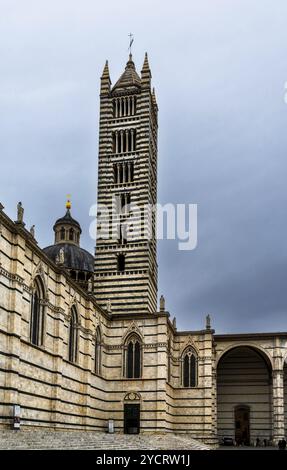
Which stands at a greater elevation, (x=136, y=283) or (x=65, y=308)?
(x=136, y=283)

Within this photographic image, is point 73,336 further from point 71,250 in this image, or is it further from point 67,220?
point 67,220

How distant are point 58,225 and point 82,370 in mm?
25047

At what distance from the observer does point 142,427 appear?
123 feet

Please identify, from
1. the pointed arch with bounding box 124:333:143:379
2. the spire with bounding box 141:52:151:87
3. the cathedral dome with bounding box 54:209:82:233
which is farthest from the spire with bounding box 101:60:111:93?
the pointed arch with bounding box 124:333:143:379

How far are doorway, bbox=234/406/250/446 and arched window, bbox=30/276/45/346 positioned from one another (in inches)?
963

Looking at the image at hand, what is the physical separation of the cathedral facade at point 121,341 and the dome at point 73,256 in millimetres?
123

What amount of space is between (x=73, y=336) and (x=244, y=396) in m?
20.5

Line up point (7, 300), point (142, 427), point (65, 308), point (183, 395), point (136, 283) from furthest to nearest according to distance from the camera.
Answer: point (136, 283)
point (183, 395)
point (142, 427)
point (65, 308)
point (7, 300)

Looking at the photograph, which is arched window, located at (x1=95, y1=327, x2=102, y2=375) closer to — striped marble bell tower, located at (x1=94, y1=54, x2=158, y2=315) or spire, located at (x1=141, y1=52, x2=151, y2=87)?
striped marble bell tower, located at (x1=94, y1=54, x2=158, y2=315)

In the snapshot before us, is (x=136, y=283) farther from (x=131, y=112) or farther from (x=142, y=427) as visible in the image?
(x=131, y=112)

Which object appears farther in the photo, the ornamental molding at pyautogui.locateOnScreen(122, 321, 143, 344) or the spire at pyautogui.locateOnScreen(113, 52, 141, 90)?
the spire at pyautogui.locateOnScreen(113, 52, 141, 90)

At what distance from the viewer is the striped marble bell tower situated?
44188 millimetres
